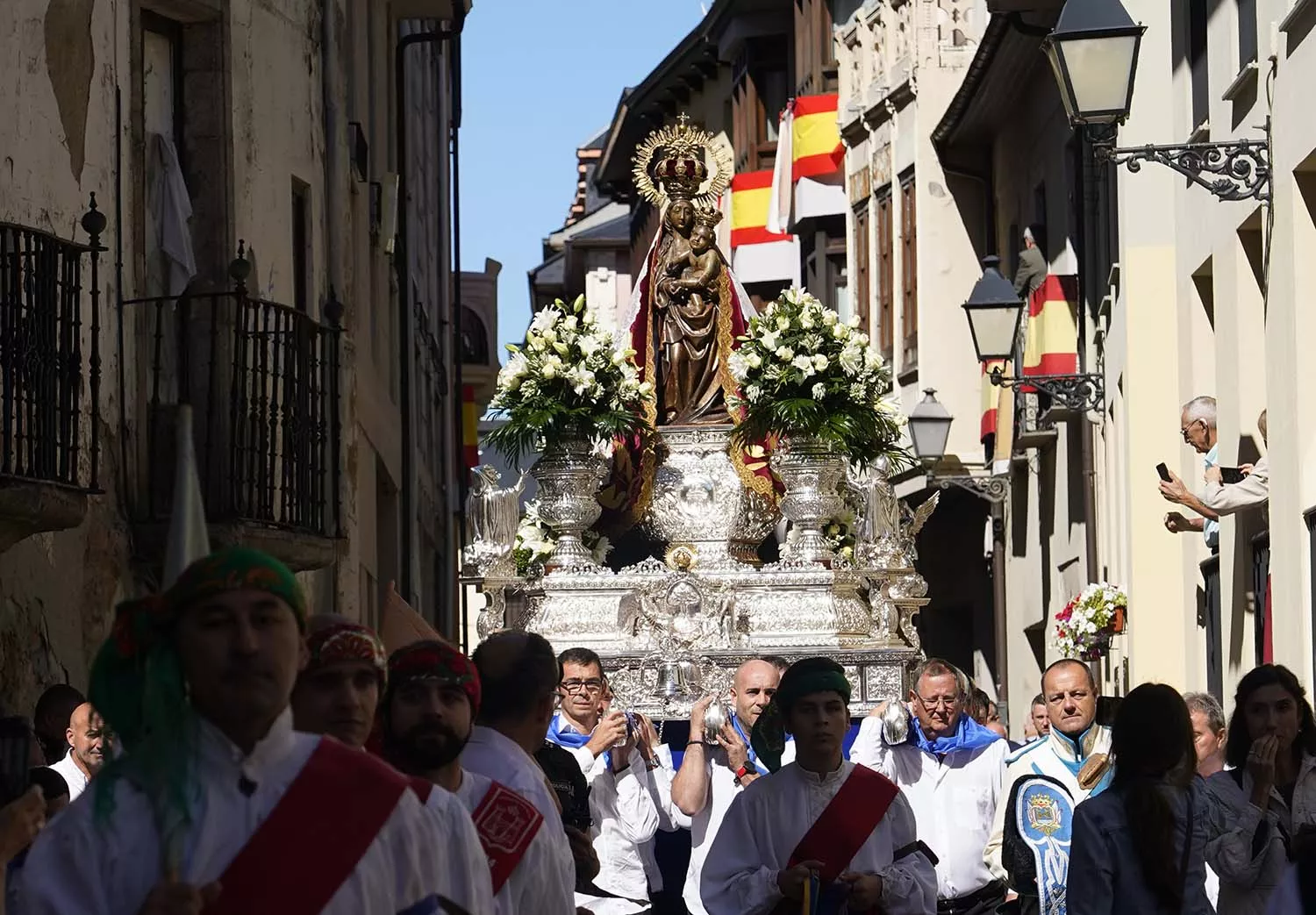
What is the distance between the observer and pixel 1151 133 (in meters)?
20.0

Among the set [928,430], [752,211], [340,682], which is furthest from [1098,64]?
[752,211]

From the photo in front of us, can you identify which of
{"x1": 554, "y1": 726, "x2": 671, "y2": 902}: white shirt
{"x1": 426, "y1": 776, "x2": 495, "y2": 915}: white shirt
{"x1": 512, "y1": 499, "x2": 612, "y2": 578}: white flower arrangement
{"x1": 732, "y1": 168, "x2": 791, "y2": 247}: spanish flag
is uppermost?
{"x1": 732, "y1": 168, "x2": 791, "y2": 247}: spanish flag

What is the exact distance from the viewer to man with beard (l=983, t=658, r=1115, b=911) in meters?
9.90

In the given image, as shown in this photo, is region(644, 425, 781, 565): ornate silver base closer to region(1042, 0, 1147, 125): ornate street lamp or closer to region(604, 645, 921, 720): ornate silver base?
region(604, 645, 921, 720): ornate silver base

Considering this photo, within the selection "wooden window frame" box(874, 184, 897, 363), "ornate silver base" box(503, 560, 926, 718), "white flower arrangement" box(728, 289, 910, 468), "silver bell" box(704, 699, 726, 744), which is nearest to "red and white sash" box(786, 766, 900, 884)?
"silver bell" box(704, 699, 726, 744)

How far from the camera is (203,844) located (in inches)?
178

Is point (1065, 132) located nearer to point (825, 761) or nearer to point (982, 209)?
point (982, 209)

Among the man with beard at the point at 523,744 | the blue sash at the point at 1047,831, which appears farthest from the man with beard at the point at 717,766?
the man with beard at the point at 523,744

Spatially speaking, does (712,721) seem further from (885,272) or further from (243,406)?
Result: (885,272)

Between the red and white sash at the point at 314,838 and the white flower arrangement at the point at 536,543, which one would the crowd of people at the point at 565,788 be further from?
the white flower arrangement at the point at 536,543

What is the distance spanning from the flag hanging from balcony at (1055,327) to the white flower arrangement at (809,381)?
6665mm

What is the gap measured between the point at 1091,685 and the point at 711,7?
114ft

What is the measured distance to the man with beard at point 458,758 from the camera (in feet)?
20.2

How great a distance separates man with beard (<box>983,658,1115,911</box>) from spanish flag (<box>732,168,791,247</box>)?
30013 mm
